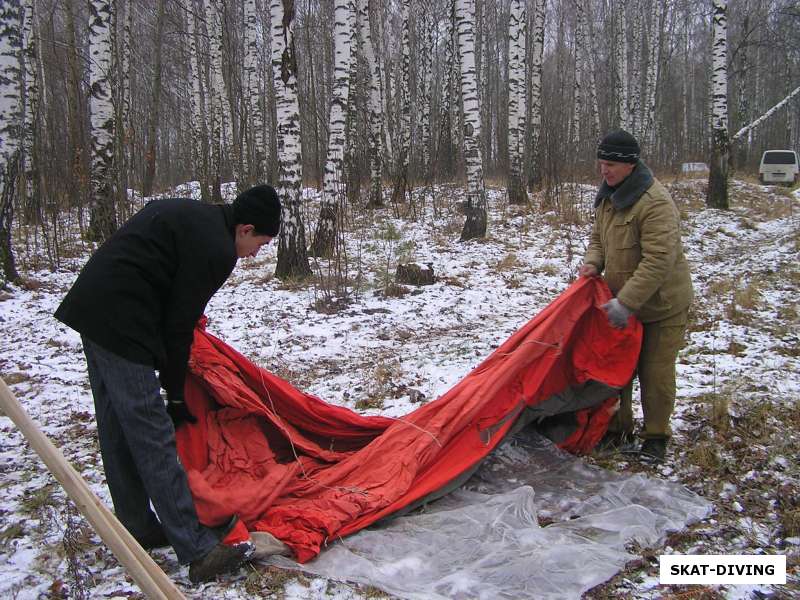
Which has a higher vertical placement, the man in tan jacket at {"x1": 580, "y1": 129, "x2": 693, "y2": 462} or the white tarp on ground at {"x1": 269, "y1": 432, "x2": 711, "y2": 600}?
the man in tan jacket at {"x1": 580, "y1": 129, "x2": 693, "y2": 462}

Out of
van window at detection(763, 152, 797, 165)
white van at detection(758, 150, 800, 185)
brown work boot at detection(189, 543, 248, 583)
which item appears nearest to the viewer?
brown work boot at detection(189, 543, 248, 583)

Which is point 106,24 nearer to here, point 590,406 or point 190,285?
point 190,285

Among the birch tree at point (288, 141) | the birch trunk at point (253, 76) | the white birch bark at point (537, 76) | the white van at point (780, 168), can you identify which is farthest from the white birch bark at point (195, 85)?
the white van at point (780, 168)

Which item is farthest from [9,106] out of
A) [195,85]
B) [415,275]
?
[195,85]

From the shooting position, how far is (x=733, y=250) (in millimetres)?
10656

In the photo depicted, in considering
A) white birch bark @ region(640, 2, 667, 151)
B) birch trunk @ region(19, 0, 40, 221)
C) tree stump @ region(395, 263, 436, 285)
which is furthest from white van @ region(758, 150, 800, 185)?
birch trunk @ region(19, 0, 40, 221)

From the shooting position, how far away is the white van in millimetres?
19797

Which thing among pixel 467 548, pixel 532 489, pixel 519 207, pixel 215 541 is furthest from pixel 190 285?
pixel 519 207

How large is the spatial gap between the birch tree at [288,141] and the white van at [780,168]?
18064mm

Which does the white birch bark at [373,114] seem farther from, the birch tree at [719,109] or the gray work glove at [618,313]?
the gray work glove at [618,313]

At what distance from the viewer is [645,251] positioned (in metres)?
3.56

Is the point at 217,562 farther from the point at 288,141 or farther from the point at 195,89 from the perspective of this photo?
the point at 195,89

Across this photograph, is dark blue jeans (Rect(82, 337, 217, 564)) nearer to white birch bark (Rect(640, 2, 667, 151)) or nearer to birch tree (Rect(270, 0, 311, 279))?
birch tree (Rect(270, 0, 311, 279))

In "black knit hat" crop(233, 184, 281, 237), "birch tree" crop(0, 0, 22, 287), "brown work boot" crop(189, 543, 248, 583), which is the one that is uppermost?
"birch tree" crop(0, 0, 22, 287)
